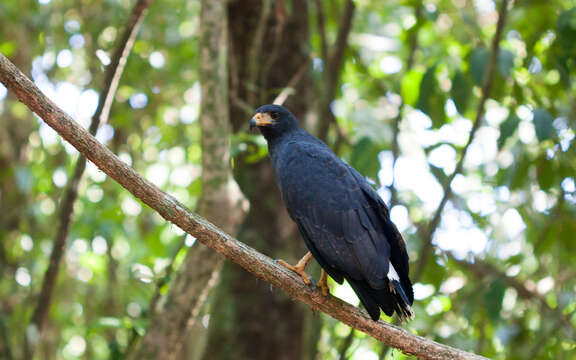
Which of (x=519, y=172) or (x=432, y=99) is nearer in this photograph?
(x=432, y=99)

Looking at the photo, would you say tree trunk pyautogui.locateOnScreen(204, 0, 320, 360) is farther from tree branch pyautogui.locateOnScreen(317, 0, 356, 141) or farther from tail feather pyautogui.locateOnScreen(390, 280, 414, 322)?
tail feather pyautogui.locateOnScreen(390, 280, 414, 322)

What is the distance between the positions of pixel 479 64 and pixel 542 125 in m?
0.60

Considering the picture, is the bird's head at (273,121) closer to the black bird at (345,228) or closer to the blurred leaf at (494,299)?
the black bird at (345,228)

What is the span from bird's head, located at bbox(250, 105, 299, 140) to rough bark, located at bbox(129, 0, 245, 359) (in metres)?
0.25

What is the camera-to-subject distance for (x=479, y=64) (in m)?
4.16

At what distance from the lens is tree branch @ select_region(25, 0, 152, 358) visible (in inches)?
166

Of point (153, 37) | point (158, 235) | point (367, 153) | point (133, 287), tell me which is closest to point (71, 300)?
point (133, 287)

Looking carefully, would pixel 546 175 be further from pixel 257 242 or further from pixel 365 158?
pixel 257 242

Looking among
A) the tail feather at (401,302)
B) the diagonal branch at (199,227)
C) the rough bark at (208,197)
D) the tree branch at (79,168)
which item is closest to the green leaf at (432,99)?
the rough bark at (208,197)

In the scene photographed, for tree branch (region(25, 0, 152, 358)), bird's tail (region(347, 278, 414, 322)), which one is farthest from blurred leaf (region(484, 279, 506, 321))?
tree branch (region(25, 0, 152, 358))

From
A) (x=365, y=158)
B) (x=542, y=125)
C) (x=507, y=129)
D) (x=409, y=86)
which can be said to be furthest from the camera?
(x=409, y=86)

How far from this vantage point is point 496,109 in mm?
7492

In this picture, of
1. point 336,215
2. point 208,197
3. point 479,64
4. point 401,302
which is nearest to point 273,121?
point 208,197

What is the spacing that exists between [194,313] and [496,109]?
497 cm
